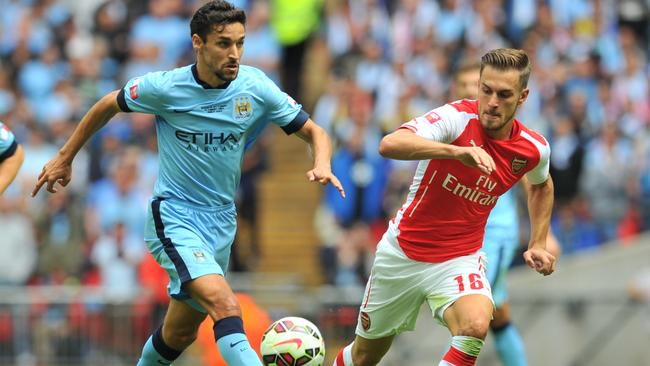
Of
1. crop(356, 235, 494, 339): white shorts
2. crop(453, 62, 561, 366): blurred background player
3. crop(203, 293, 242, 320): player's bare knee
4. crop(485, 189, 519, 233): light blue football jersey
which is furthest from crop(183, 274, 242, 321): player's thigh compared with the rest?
crop(485, 189, 519, 233): light blue football jersey

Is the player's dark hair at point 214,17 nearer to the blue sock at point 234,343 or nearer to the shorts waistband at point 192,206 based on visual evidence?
the shorts waistband at point 192,206

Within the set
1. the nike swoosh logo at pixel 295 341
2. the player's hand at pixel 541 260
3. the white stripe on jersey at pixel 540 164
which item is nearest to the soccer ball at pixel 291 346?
the nike swoosh logo at pixel 295 341

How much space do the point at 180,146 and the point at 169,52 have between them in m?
11.1

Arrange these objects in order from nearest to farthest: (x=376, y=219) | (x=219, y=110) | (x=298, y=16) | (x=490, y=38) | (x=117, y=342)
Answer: (x=219, y=110)
(x=117, y=342)
(x=376, y=219)
(x=490, y=38)
(x=298, y=16)

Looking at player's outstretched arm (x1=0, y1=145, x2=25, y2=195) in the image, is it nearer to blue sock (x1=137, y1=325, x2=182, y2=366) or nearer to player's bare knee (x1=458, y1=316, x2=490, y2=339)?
blue sock (x1=137, y1=325, x2=182, y2=366)

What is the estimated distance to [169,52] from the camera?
2048 cm

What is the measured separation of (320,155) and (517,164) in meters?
1.34

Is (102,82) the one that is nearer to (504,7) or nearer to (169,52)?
(169,52)

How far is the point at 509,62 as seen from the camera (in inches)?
351

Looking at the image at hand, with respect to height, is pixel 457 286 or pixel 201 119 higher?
pixel 201 119

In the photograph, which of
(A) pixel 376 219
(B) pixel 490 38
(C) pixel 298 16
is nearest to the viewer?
(A) pixel 376 219

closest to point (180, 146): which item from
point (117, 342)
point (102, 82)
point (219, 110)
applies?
point (219, 110)

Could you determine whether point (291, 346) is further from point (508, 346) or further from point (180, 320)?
point (508, 346)

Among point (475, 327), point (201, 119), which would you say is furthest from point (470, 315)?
point (201, 119)
